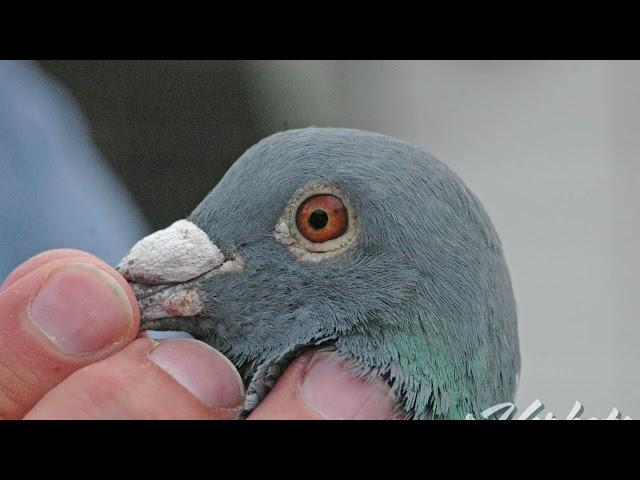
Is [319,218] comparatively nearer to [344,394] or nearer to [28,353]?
[344,394]

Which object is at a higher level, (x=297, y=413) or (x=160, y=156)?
(x=160, y=156)

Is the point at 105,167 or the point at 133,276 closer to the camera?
the point at 133,276

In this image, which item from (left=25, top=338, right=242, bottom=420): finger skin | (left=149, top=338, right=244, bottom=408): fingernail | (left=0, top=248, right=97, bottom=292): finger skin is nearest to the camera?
(left=25, top=338, right=242, bottom=420): finger skin

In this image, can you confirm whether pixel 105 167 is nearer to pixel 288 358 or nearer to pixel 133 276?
pixel 133 276

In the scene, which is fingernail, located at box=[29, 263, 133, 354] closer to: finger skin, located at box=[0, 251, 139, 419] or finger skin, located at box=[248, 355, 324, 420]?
finger skin, located at box=[0, 251, 139, 419]

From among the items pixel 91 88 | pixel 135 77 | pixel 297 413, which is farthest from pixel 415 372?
pixel 91 88

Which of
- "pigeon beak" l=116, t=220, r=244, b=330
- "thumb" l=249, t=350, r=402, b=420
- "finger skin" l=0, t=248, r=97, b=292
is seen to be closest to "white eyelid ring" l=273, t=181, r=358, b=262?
"pigeon beak" l=116, t=220, r=244, b=330

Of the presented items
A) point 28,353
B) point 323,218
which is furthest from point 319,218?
point 28,353

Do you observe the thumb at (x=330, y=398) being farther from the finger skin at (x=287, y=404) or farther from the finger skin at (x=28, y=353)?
the finger skin at (x=28, y=353)
